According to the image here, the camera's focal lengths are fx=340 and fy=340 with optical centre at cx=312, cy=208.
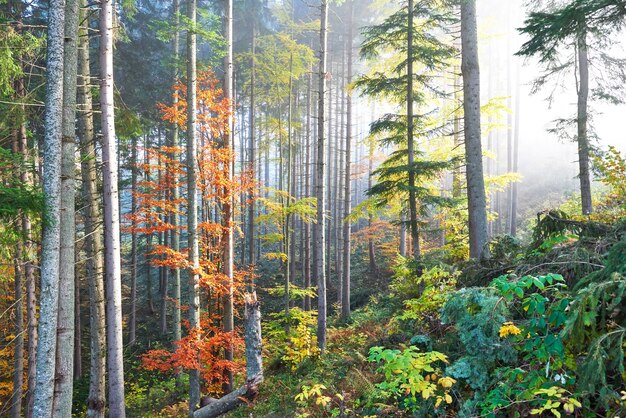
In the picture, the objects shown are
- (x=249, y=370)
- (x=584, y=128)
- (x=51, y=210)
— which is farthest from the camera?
(x=584, y=128)

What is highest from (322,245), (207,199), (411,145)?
(411,145)

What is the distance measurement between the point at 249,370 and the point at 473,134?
294 inches

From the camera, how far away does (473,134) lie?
26.2 ft

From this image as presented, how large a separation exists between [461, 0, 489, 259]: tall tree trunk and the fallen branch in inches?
207

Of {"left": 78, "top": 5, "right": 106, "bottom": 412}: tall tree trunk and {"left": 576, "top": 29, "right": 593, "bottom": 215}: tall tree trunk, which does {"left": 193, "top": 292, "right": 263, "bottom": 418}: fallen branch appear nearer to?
{"left": 78, "top": 5, "right": 106, "bottom": 412}: tall tree trunk

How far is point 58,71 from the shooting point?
4.74 metres

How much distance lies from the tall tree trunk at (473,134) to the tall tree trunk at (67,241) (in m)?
7.78

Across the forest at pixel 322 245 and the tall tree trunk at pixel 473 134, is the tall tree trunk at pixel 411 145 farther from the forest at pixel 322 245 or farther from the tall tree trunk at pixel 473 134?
the tall tree trunk at pixel 473 134

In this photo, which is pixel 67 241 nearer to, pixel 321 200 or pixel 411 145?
pixel 321 200

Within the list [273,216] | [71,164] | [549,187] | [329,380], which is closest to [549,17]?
[329,380]

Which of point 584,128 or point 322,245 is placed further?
point 584,128

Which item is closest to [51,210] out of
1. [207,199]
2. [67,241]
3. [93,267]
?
[67,241]

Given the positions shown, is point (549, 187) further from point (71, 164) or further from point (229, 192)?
point (71, 164)

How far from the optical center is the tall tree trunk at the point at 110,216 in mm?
6422
